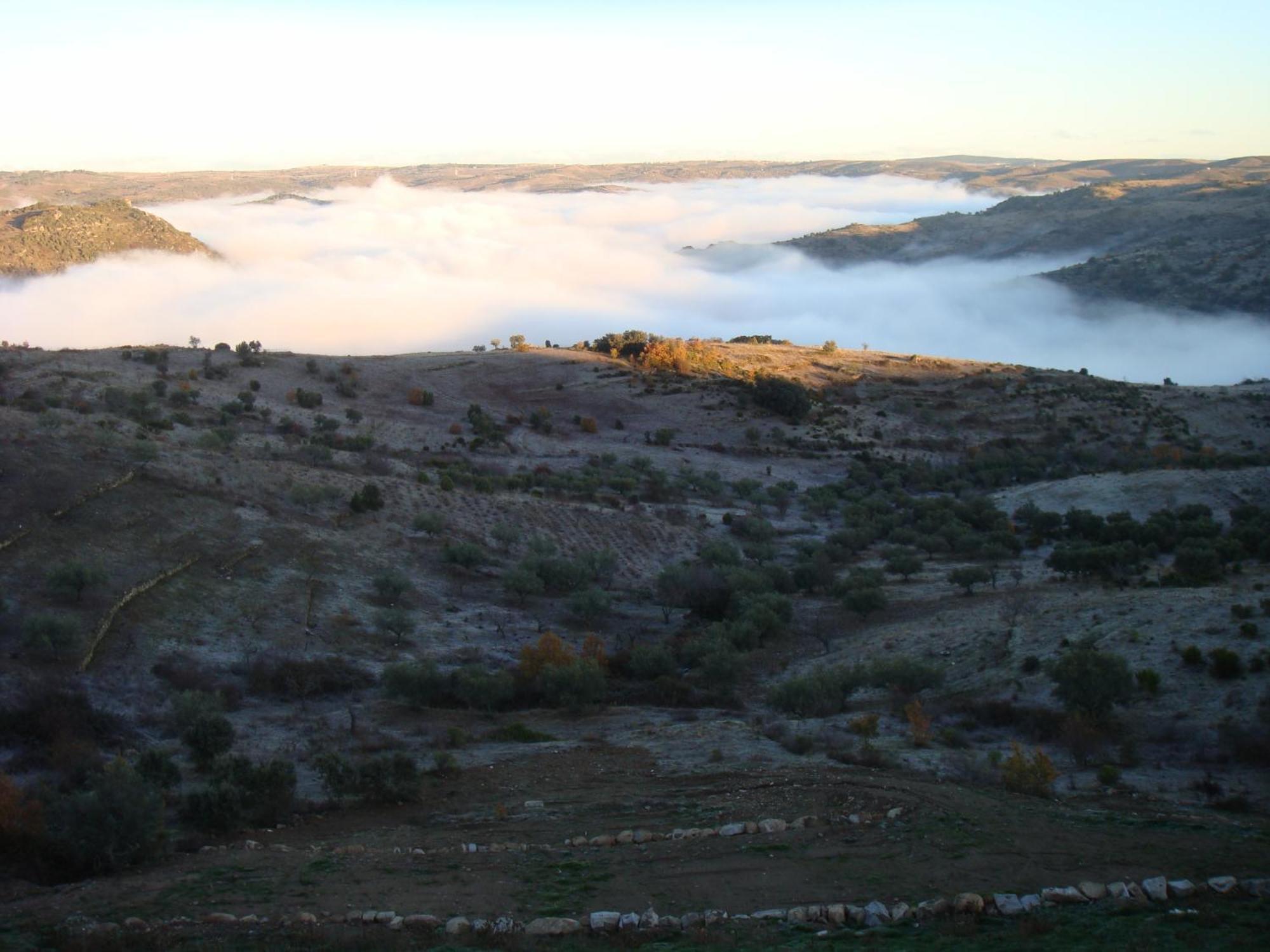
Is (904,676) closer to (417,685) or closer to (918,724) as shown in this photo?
(918,724)

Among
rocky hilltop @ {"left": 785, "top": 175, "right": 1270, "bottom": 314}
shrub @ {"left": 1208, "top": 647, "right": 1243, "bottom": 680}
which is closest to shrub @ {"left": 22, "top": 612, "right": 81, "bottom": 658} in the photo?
shrub @ {"left": 1208, "top": 647, "right": 1243, "bottom": 680}

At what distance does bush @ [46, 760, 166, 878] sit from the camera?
34.0 feet

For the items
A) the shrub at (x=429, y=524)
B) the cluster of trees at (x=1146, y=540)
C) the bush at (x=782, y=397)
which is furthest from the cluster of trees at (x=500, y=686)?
the bush at (x=782, y=397)

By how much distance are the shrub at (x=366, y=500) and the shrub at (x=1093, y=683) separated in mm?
19455

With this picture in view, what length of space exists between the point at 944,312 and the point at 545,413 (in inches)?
5132

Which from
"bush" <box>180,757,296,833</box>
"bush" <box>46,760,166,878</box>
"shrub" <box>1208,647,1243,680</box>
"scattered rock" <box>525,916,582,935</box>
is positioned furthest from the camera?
"shrub" <box>1208,647,1243,680</box>

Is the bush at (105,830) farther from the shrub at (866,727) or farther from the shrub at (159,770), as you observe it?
the shrub at (866,727)

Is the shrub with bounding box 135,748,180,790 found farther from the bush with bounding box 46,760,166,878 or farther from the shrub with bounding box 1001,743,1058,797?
the shrub with bounding box 1001,743,1058,797

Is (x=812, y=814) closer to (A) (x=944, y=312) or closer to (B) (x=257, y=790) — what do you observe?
(B) (x=257, y=790)

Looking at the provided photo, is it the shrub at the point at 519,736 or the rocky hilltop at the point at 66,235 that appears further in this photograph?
the rocky hilltop at the point at 66,235

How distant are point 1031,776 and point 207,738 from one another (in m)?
10.9

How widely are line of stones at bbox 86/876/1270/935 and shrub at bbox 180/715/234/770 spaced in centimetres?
559

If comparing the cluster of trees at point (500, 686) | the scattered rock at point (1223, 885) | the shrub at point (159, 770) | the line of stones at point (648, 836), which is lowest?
the cluster of trees at point (500, 686)

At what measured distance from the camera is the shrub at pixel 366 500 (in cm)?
2866
